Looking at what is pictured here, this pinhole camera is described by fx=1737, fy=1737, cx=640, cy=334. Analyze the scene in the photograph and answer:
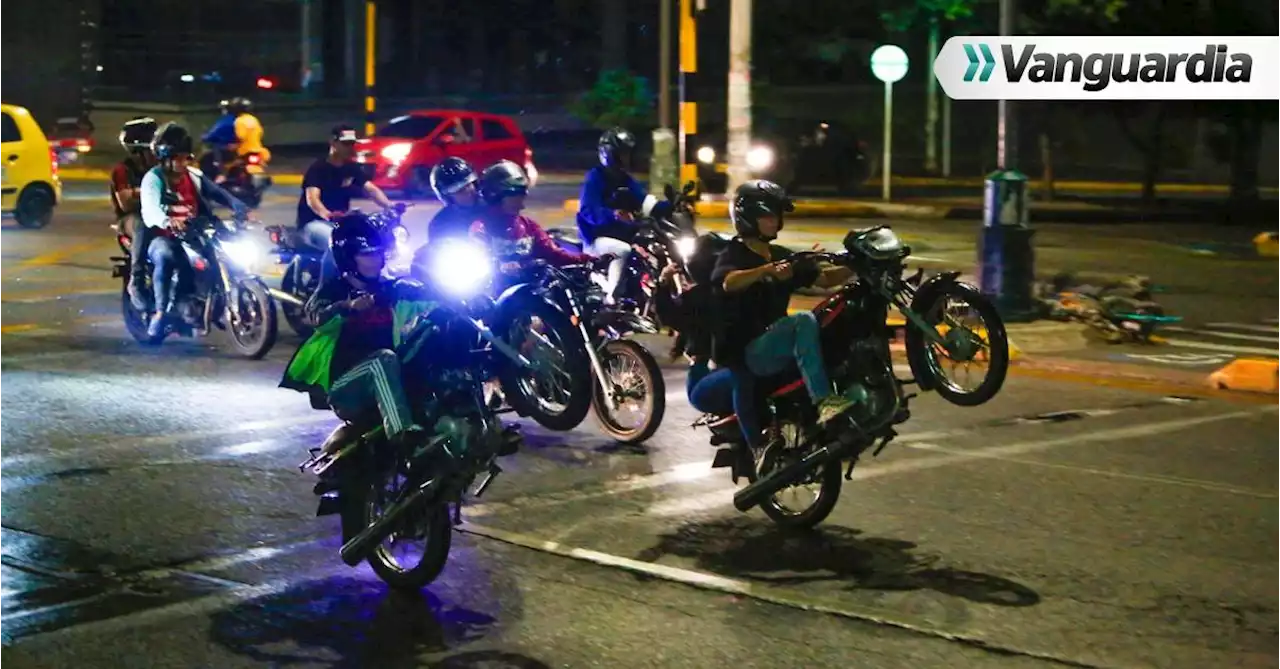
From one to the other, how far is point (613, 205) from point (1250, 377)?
4.61 metres

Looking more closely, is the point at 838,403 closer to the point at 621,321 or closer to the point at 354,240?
the point at 354,240

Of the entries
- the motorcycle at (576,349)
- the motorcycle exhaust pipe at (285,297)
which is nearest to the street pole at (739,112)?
the motorcycle exhaust pipe at (285,297)

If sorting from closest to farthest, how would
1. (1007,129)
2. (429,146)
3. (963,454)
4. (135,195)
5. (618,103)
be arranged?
1. (963,454)
2. (135,195)
3. (1007,129)
4. (429,146)
5. (618,103)

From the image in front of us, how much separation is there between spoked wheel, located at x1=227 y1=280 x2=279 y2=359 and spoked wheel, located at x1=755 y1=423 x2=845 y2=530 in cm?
618

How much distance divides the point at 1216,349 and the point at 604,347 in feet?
20.3

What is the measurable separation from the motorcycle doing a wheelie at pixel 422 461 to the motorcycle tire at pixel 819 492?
1.33 m

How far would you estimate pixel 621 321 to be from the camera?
1002 cm

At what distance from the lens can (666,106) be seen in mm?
24047

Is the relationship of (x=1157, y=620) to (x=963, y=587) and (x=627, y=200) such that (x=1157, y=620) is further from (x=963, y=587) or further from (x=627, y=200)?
(x=627, y=200)

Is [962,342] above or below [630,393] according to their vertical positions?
above

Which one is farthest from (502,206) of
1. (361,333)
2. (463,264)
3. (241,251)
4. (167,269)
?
(167,269)

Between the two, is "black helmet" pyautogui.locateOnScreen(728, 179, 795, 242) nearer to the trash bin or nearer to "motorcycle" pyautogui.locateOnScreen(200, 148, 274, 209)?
the trash bin

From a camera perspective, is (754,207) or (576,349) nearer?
(754,207)

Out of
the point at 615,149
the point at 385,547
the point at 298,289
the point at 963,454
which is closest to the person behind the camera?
the point at 385,547
